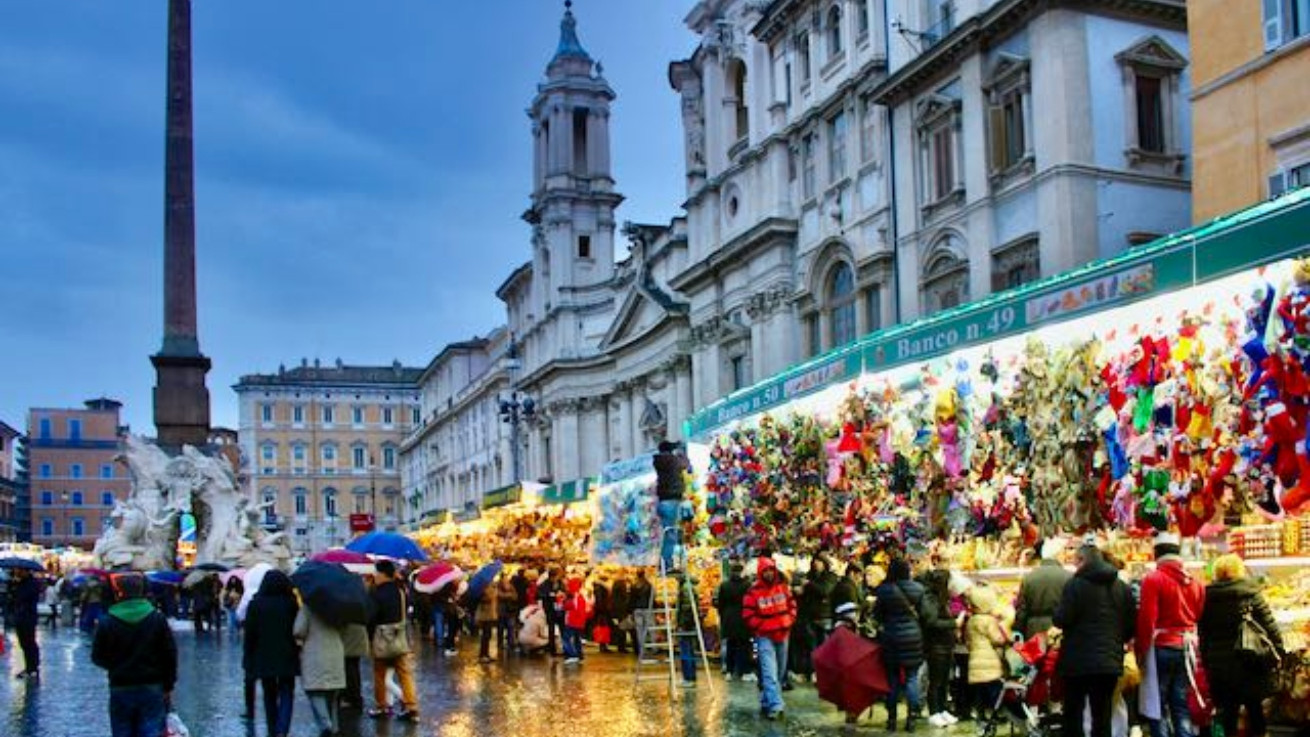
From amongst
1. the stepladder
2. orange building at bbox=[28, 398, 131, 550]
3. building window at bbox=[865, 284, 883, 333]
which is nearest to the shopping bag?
the stepladder

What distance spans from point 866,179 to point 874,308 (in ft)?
9.38

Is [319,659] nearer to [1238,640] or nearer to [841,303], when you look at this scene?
[1238,640]

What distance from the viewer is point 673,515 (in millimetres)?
18219

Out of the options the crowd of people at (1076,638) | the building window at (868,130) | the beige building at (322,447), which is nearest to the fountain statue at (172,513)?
the building window at (868,130)

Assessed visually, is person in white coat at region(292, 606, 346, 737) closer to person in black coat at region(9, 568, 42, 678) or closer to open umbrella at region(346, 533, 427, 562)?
open umbrella at region(346, 533, 427, 562)

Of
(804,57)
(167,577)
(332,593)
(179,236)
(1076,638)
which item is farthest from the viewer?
(179,236)

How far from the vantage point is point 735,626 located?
62.6 feet

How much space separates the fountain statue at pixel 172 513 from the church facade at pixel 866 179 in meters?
14.0

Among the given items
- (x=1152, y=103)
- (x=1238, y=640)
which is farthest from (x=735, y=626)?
(x=1152, y=103)

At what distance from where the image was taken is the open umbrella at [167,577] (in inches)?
1359

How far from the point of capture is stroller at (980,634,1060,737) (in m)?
11.9

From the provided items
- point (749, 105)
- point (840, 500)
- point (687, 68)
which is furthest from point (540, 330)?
point (840, 500)

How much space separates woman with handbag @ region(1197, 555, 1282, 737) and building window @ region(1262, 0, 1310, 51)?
10041 mm

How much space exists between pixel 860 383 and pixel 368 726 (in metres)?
7.08
